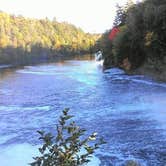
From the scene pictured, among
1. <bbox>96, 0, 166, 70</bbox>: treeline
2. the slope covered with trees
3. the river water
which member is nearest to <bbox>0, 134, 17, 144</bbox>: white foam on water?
the river water

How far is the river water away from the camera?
13.0m

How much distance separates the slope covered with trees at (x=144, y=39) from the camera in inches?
1549

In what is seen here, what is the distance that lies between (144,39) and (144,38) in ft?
0.35

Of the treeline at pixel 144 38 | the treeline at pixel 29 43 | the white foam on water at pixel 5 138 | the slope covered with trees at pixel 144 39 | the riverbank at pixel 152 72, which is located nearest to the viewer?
the white foam on water at pixel 5 138

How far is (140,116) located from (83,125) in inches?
127

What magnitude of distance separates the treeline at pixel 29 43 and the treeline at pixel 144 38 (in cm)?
4956

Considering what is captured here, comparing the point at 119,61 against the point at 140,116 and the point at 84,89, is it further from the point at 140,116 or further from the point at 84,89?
the point at 140,116

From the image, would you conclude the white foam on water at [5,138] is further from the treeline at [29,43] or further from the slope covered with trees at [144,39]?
the treeline at [29,43]

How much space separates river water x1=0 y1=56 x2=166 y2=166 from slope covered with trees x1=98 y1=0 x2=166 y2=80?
7.71 m

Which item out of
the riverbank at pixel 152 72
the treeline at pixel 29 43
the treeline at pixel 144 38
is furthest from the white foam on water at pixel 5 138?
the treeline at pixel 29 43

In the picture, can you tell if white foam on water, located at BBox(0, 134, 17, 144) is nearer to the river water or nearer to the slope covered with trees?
the river water

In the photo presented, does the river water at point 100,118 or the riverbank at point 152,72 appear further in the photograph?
the riverbank at point 152,72

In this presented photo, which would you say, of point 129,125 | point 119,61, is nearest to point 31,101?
point 129,125

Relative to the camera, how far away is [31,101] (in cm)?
2594
